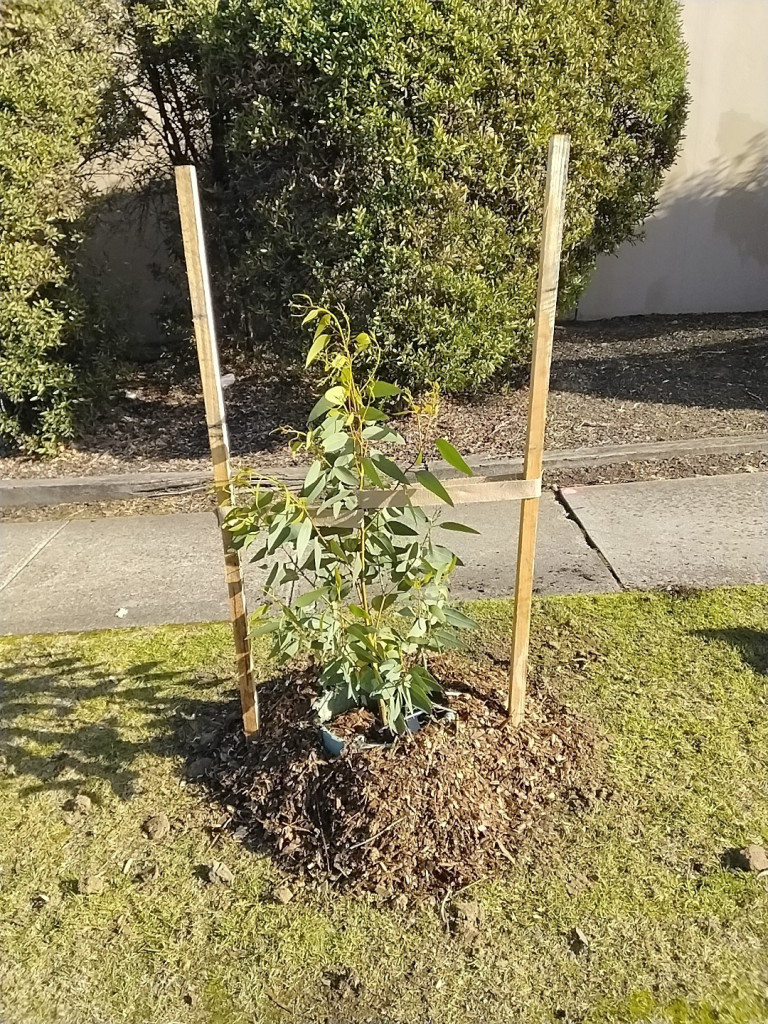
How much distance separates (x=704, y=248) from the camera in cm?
825

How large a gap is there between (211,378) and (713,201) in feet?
25.4

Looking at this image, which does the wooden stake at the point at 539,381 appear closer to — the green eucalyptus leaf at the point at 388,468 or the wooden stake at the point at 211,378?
the green eucalyptus leaf at the point at 388,468

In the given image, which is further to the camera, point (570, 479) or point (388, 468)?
point (570, 479)

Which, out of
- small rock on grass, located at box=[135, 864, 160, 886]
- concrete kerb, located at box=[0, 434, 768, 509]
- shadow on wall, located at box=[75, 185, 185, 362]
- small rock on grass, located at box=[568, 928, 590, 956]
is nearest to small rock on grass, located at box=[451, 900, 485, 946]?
small rock on grass, located at box=[568, 928, 590, 956]

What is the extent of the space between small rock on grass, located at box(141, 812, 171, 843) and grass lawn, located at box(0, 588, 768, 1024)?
0.09 feet

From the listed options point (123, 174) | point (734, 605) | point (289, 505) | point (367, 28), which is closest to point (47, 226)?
point (123, 174)

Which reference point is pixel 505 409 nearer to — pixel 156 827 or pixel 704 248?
pixel 704 248

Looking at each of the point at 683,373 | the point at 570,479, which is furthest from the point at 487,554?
the point at 683,373

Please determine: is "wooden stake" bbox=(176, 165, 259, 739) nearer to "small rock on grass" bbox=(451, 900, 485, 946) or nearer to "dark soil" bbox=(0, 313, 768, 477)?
"small rock on grass" bbox=(451, 900, 485, 946)

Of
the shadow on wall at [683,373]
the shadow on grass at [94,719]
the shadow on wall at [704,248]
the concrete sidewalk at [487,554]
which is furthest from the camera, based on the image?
the shadow on wall at [704,248]

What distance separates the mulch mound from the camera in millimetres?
2246

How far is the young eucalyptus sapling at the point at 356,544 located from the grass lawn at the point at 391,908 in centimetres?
61

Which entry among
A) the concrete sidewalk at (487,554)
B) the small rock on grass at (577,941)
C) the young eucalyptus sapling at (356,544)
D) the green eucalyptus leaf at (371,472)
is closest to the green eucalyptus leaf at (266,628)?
the young eucalyptus sapling at (356,544)

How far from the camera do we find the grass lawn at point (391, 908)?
6.36 feet
